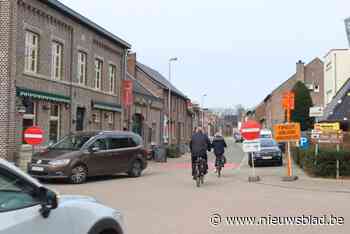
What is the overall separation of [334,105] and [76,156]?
28.7 meters

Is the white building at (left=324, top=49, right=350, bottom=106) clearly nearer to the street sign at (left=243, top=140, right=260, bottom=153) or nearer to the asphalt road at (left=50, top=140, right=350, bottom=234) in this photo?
the street sign at (left=243, top=140, right=260, bottom=153)

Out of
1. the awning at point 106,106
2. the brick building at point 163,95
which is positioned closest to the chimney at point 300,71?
the brick building at point 163,95

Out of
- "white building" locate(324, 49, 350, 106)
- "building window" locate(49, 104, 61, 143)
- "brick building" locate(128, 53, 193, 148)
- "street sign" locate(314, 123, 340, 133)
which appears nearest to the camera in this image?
"street sign" locate(314, 123, 340, 133)

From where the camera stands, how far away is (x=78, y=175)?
18203 millimetres

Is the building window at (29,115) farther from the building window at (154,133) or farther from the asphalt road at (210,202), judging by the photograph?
the building window at (154,133)

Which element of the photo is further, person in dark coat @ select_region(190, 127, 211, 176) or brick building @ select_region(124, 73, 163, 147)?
brick building @ select_region(124, 73, 163, 147)

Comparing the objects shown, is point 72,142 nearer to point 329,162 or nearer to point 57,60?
point 57,60

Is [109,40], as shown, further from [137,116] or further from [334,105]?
[334,105]

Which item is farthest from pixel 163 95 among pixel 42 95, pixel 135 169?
pixel 135 169

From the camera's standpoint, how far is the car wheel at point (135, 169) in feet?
70.7

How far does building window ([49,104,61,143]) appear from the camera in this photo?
2527 cm

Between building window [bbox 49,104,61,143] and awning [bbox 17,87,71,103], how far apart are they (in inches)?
17.5

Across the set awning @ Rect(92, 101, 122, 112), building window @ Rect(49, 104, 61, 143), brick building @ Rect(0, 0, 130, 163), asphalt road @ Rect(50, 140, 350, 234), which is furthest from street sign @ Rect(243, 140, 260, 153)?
awning @ Rect(92, 101, 122, 112)

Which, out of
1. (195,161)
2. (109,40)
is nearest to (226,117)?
(109,40)
